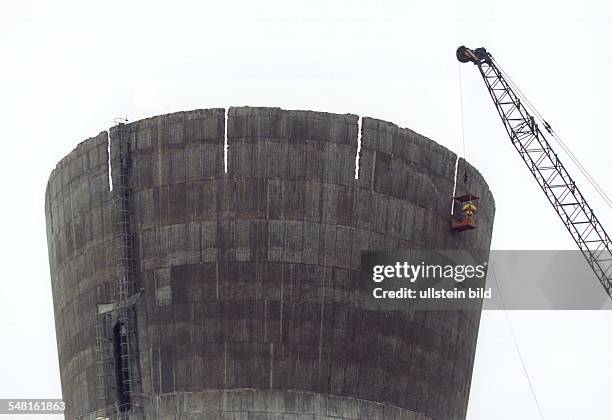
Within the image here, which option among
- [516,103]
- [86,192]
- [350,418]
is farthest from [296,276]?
[516,103]

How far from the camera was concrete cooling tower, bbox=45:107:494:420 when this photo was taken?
48.1 m

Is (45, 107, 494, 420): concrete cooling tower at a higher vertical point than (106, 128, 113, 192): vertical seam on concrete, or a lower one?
lower

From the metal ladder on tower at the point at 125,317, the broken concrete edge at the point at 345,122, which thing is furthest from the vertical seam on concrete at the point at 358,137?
the metal ladder on tower at the point at 125,317

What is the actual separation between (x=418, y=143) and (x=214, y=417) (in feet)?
37.0

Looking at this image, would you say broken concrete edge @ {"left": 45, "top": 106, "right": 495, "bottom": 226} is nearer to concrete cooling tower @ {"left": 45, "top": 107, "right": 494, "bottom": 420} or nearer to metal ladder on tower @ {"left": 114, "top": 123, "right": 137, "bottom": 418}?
concrete cooling tower @ {"left": 45, "top": 107, "right": 494, "bottom": 420}

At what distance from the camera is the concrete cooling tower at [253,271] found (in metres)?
48.1

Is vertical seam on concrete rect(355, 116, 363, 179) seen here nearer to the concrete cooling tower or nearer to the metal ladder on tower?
the concrete cooling tower

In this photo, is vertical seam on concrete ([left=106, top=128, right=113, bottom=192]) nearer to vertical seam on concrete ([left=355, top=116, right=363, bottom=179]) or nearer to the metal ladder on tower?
the metal ladder on tower

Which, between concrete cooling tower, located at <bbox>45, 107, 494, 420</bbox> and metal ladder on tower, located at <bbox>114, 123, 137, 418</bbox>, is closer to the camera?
concrete cooling tower, located at <bbox>45, 107, 494, 420</bbox>

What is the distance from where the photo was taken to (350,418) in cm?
4825

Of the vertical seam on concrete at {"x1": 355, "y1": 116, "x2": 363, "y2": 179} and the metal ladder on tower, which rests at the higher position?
the vertical seam on concrete at {"x1": 355, "y1": 116, "x2": 363, "y2": 179}

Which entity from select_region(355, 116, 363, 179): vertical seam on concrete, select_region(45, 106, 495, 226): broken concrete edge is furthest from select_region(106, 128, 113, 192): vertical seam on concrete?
select_region(355, 116, 363, 179): vertical seam on concrete

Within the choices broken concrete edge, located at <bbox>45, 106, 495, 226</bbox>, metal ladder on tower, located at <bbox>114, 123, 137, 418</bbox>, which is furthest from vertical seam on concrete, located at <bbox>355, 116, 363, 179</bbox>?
metal ladder on tower, located at <bbox>114, 123, 137, 418</bbox>

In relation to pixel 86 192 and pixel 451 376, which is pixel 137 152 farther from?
pixel 451 376
